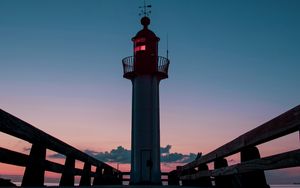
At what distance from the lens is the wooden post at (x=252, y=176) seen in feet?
14.1

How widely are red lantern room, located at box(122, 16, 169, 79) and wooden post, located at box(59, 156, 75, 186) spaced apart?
13365 mm

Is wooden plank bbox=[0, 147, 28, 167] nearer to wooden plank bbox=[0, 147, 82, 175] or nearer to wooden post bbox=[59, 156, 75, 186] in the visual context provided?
wooden plank bbox=[0, 147, 82, 175]

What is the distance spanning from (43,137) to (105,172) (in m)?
9.90

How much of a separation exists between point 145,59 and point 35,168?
51.1ft

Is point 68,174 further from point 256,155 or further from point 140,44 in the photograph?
point 140,44

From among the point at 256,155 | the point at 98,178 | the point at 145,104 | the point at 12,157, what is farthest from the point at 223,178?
the point at 145,104

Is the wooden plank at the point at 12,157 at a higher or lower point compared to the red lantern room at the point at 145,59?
lower

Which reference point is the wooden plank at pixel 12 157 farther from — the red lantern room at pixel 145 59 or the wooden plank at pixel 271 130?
the red lantern room at pixel 145 59

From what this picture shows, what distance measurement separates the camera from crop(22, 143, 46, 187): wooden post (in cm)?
490

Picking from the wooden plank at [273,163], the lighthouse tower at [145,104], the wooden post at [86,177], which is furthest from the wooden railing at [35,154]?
the lighthouse tower at [145,104]

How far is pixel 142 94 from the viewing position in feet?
65.0

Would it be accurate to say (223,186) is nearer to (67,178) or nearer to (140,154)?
(67,178)

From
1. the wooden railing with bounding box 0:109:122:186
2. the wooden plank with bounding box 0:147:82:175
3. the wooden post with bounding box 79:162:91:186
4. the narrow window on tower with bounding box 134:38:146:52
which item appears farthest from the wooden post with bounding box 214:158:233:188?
the narrow window on tower with bounding box 134:38:146:52

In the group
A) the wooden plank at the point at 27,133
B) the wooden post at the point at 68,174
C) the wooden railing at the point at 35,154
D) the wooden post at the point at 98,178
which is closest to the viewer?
the wooden plank at the point at 27,133
